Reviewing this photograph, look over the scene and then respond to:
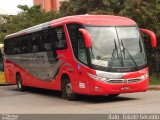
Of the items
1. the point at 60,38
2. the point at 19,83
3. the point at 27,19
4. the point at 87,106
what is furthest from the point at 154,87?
the point at 27,19

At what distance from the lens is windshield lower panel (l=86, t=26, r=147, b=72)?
16.5 metres

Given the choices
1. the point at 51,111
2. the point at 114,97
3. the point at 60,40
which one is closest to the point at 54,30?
the point at 60,40

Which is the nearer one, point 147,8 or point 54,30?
point 54,30

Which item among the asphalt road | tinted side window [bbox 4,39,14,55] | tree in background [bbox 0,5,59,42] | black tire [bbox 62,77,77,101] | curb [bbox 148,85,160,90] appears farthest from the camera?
tree in background [bbox 0,5,59,42]

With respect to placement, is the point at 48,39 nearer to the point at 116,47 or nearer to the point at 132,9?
the point at 116,47

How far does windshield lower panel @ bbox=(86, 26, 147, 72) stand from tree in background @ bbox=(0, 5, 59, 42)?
789 inches

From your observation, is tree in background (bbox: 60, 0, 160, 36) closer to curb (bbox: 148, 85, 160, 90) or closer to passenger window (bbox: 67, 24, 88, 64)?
curb (bbox: 148, 85, 160, 90)

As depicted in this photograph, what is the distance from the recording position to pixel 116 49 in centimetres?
1683

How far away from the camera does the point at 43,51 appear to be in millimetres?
20812

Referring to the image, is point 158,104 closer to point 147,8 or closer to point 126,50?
point 126,50

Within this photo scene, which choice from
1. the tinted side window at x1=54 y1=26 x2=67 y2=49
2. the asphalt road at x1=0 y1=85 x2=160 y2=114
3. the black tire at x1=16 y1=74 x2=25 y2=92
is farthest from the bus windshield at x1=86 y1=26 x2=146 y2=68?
the black tire at x1=16 y1=74 x2=25 y2=92

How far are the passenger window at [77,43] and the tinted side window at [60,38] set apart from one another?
0.69 metres

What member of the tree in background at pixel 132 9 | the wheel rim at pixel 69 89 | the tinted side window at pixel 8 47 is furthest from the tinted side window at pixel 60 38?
the tree in background at pixel 132 9

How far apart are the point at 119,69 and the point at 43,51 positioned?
5259 mm
